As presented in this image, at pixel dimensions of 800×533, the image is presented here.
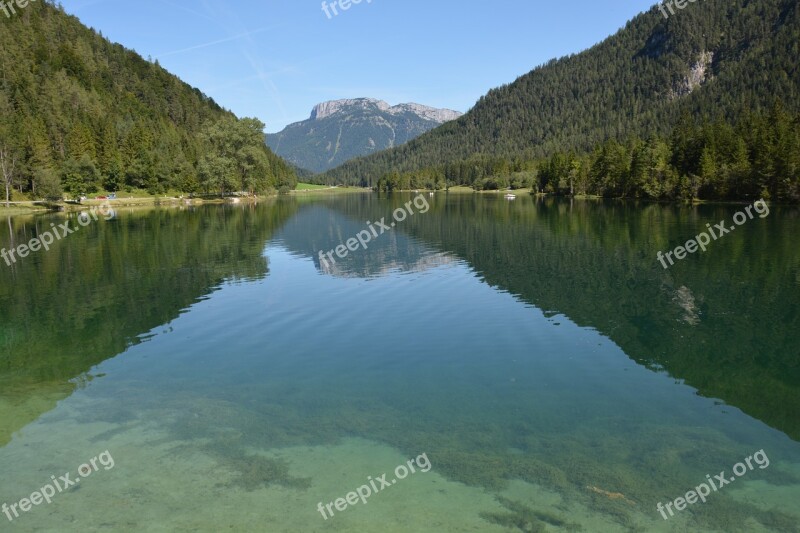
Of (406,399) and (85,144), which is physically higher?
(85,144)

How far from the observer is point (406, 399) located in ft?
53.9

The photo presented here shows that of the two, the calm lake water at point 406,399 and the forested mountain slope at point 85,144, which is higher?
the forested mountain slope at point 85,144

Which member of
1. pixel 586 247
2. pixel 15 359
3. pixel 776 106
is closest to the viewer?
pixel 15 359

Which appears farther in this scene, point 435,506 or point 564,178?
point 564,178

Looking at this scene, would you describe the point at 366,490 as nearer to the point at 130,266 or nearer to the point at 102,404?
the point at 102,404

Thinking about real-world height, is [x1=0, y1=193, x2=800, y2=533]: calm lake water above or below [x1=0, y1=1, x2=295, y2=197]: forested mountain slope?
below

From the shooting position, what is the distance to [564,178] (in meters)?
177

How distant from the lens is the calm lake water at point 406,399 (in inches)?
432

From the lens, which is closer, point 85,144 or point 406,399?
point 406,399

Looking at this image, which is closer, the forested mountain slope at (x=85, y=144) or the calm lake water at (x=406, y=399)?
the calm lake water at (x=406, y=399)

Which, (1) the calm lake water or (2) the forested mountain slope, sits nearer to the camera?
(1) the calm lake water

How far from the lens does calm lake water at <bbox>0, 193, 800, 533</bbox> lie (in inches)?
432

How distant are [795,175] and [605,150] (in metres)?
61.1

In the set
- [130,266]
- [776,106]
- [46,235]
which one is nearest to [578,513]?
→ [130,266]
